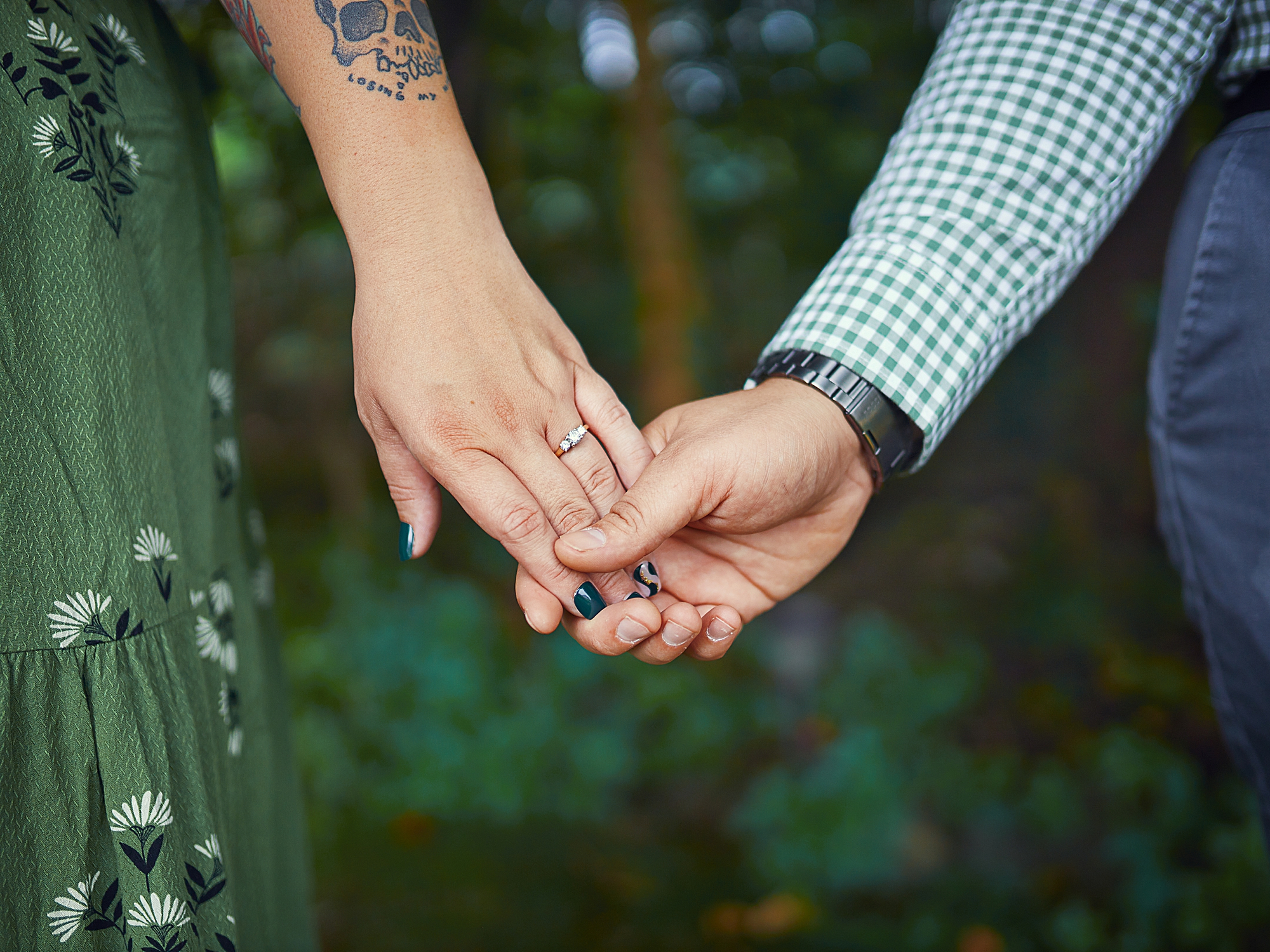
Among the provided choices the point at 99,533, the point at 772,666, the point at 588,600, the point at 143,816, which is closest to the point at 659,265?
the point at 772,666

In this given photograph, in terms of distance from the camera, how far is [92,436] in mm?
726

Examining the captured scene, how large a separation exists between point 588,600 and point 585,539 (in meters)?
0.09

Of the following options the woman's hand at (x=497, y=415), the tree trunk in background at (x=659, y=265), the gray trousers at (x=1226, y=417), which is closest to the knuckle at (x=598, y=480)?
the woman's hand at (x=497, y=415)

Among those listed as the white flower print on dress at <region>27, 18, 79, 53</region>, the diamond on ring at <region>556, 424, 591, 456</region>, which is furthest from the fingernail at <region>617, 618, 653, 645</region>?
the white flower print on dress at <region>27, 18, 79, 53</region>

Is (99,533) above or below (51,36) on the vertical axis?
→ below

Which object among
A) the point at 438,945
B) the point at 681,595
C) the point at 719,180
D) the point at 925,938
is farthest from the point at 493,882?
the point at 719,180

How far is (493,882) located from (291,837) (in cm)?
124

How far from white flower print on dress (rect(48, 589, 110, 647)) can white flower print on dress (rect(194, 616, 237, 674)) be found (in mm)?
138

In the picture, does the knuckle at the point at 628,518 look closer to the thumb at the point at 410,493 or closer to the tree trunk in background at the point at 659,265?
the thumb at the point at 410,493

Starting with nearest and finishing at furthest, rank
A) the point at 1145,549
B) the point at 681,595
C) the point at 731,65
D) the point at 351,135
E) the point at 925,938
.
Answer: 1. the point at 351,135
2. the point at 681,595
3. the point at 925,938
4. the point at 1145,549
5. the point at 731,65

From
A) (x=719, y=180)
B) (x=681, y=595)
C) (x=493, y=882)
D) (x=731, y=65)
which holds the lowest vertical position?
(x=493, y=882)

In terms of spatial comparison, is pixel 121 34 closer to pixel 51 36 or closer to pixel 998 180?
pixel 51 36

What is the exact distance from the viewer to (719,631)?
1010 millimetres

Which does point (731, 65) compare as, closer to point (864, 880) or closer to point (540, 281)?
point (540, 281)
